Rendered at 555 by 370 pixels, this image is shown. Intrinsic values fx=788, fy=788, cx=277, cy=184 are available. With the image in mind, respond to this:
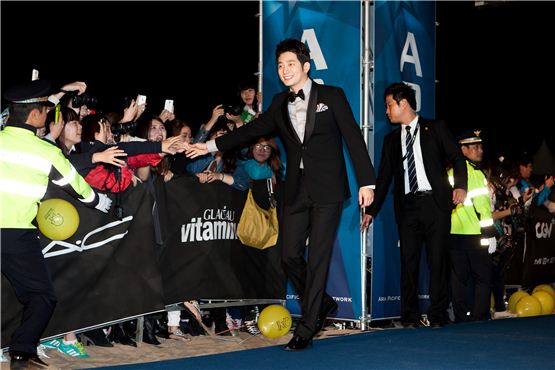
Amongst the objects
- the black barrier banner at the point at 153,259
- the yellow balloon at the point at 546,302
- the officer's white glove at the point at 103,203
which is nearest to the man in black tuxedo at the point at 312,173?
the officer's white glove at the point at 103,203

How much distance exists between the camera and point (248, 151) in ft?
26.8

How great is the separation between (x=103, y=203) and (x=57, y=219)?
0.41m

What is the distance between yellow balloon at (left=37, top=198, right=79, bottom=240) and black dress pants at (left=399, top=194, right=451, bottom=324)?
3.12 metres

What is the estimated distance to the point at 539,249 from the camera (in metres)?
11.9

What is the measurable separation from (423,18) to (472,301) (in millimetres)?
3454

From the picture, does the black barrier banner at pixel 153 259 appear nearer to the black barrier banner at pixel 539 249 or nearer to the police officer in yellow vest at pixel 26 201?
the police officer in yellow vest at pixel 26 201

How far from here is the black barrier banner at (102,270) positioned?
5855mm

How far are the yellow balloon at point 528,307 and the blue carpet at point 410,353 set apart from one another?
3551mm

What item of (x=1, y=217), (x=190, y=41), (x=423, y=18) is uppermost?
(x=190, y=41)

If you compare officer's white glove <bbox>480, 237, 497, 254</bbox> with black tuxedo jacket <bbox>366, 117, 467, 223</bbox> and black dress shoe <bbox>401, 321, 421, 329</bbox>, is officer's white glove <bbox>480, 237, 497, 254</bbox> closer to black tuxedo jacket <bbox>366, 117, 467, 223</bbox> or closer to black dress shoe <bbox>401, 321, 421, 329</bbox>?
black tuxedo jacket <bbox>366, 117, 467, 223</bbox>

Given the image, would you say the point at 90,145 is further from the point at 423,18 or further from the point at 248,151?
the point at 423,18

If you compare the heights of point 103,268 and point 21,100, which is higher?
point 21,100

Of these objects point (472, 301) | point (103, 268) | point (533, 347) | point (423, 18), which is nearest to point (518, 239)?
point (472, 301)

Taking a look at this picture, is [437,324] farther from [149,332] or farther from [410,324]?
[149,332]
